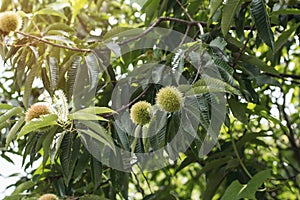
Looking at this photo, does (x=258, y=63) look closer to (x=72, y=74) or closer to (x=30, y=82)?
(x=72, y=74)

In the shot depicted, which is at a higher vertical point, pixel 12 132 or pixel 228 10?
pixel 228 10

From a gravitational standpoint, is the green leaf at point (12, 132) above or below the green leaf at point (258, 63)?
below

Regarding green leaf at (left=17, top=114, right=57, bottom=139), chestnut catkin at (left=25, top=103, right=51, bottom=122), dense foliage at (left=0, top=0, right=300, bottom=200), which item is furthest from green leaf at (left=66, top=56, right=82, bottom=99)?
green leaf at (left=17, top=114, right=57, bottom=139)

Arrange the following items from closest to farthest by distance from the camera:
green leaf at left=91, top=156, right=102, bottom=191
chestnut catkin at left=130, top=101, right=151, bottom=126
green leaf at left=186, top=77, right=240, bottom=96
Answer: green leaf at left=186, top=77, right=240, bottom=96
chestnut catkin at left=130, top=101, right=151, bottom=126
green leaf at left=91, top=156, right=102, bottom=191

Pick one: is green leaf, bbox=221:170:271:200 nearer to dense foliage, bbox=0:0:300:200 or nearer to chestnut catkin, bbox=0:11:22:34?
dense foliage, bbox=0:0:300:200

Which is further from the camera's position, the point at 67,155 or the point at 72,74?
the point at 72,74

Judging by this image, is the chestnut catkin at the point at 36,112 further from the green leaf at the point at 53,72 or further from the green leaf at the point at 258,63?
the green leaf at the point at 258,63

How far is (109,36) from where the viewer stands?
1.29m

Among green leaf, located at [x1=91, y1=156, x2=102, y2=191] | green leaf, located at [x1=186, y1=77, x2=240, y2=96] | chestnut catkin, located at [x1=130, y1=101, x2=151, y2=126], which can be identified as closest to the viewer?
green leaf, located at [x1=186, y1=77, x2=240, y2=96]

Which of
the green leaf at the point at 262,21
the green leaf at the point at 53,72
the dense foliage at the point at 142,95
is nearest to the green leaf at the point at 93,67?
the dense foliage at the point at 142,95

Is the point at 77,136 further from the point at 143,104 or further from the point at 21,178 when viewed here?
the point at 21,178

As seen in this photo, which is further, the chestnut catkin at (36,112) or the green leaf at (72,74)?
the green leaf at (72,74)

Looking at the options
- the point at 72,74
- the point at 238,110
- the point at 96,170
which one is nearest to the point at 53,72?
the point at 72,74

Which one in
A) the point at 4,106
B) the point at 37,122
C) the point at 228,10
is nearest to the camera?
the point at 37,122
